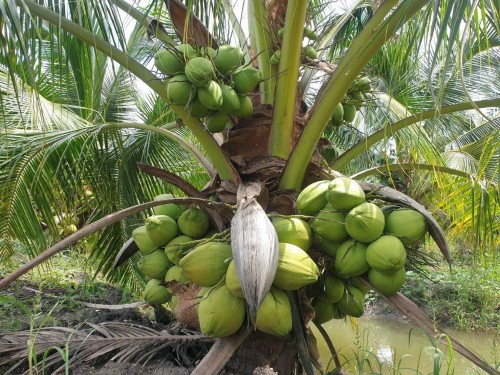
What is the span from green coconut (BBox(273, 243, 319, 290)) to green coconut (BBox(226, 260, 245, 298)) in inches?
4.8

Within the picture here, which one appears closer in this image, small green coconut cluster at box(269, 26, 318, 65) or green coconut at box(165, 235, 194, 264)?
green coconut at box(165, 235, 194, 264)

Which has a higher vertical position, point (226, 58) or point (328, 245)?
point (226, 58)

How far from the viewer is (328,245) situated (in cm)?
178

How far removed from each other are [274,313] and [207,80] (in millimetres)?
847

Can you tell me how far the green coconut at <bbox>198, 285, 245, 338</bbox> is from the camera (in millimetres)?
1564

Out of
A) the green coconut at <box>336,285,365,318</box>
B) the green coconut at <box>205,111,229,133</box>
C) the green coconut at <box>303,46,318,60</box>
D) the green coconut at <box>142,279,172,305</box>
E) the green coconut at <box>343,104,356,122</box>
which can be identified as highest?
the green coconut at <box>303,46,318,60</box>

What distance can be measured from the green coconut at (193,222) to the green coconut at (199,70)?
1.74ft

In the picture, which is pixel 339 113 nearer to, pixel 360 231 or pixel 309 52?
pixel 309 52

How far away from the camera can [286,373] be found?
1936 mm

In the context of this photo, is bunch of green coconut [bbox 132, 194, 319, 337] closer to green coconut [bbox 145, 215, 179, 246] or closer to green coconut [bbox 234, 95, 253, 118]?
green coconut [bbox 145, 215, 179, 246]

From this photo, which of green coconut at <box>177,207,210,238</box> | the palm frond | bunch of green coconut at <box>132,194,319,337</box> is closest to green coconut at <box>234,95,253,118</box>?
green coconut at <box>177,207,210,238</box>

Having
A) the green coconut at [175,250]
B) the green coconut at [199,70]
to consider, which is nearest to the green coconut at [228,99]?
the green coconut at [199,70]

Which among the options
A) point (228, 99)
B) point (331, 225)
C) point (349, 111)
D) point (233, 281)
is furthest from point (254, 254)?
point (349, 111)

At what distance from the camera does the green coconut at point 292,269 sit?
59.9 inches
